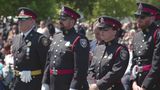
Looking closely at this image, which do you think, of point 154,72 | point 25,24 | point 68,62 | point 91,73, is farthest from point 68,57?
point 154,72

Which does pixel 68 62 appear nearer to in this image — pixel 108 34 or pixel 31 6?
pixel 108 34

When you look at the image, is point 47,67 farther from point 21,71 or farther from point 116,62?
point 116,62

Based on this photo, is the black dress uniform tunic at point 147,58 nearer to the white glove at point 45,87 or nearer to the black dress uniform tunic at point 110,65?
the black dress uniform tunic at point 110,65

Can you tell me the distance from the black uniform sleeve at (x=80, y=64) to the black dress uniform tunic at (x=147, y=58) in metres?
0.66

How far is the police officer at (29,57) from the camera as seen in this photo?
8.24m

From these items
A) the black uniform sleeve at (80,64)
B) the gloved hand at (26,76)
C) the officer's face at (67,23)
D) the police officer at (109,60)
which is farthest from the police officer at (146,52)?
the gloved hand at (26,76)

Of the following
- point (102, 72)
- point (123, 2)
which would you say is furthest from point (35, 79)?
point (123, 2)

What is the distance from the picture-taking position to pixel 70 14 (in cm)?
773

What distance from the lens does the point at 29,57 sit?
8.23m

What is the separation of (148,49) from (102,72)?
664 millimetres

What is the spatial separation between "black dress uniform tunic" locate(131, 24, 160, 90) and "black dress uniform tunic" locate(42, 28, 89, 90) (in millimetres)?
686

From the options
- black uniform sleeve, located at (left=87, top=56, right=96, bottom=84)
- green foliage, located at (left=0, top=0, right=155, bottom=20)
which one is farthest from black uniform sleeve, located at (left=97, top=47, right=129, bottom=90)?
green foliage, located at (left=0, top=0, right=155, bottom=20)

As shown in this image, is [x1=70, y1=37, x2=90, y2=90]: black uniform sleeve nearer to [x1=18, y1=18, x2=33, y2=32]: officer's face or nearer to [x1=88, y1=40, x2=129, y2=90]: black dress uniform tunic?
[x1=88, y1=40, x2=129, y2=90]: black dress uniform tunic

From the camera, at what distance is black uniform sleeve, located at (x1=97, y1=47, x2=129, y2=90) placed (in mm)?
7055
